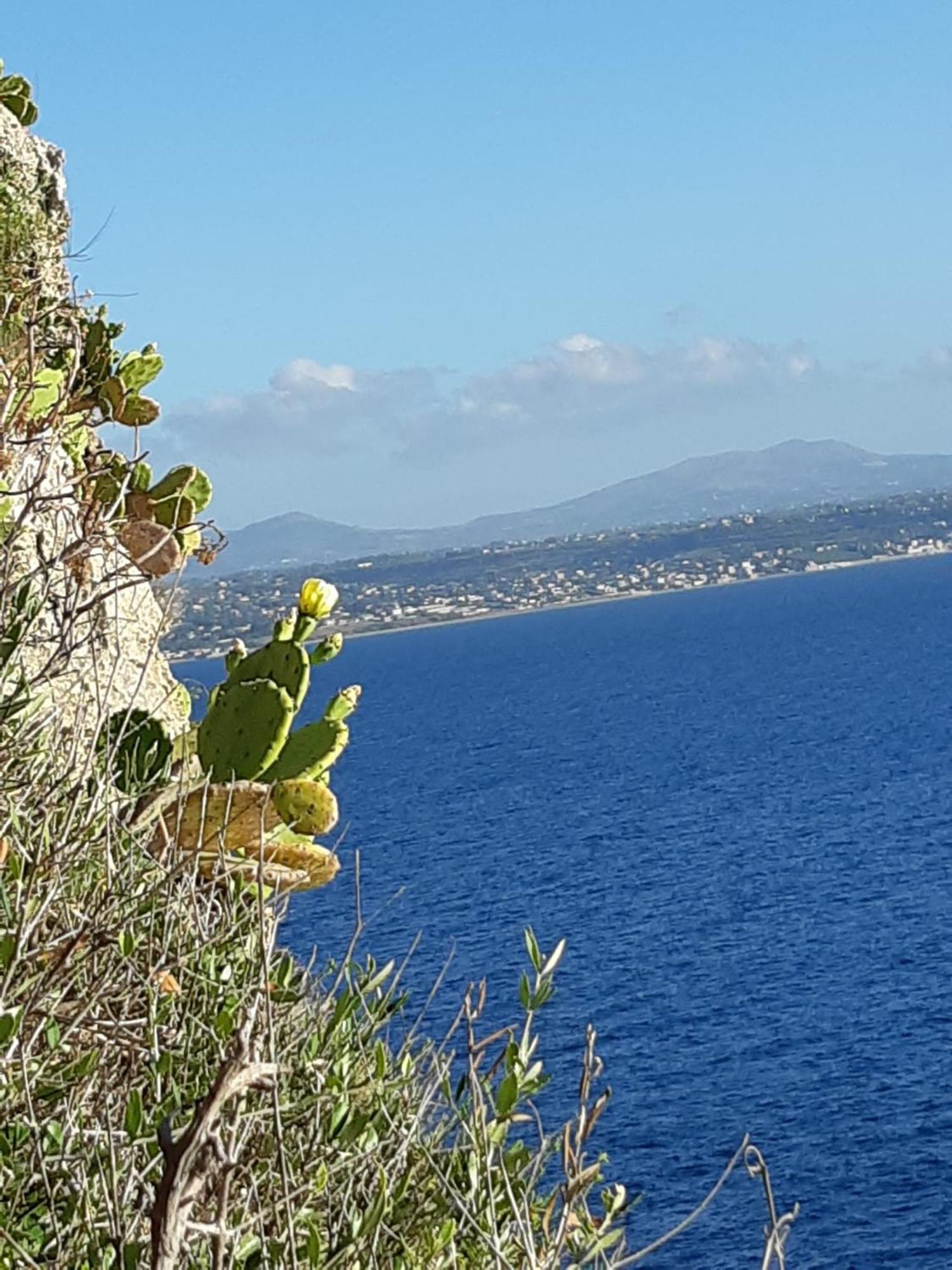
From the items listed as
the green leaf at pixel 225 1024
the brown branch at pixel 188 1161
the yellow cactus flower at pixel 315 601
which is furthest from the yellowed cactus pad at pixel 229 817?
the brown branch at pixel 188 1161

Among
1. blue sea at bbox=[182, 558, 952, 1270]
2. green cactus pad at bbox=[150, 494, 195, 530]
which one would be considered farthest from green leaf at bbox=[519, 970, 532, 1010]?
green cactus pad at bbox=[150, 494, 195, 530]

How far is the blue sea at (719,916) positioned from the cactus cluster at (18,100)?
4.50 meters

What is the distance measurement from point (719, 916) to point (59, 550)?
41910 mm

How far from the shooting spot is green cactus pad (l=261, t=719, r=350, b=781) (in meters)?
7.30

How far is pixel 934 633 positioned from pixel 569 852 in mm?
80448

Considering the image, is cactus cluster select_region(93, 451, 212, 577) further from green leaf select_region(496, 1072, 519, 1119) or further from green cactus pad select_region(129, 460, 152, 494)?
green leaf select_region(496, 1072, 519, 1119)

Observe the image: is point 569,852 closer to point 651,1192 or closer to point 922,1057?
point 922,1057

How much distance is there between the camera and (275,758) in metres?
7.10

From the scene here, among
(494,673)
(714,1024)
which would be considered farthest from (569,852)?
(494,673)

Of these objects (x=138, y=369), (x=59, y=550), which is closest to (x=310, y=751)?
(x=59, y=550)

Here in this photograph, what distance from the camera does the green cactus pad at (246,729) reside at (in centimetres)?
698

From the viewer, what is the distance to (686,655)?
470 feet

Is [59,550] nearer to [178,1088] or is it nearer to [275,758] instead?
[275,758]

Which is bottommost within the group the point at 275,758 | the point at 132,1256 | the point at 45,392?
the point at 132,1256
